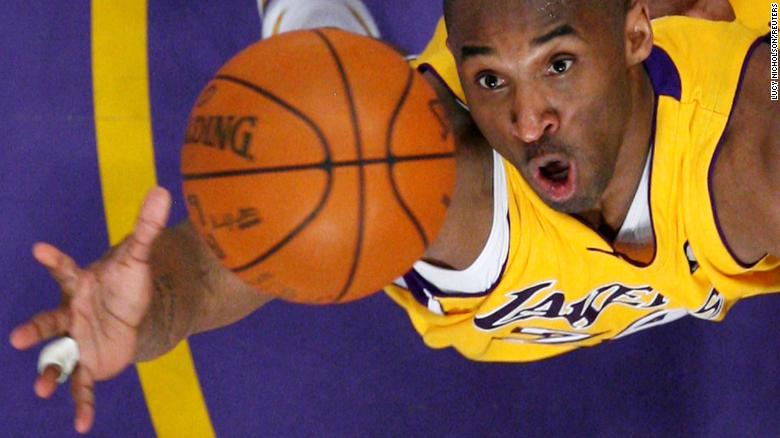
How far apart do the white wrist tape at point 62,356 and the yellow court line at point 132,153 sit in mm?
795

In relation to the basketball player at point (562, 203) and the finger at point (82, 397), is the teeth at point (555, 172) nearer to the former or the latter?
the basketball player at point (562, 203)

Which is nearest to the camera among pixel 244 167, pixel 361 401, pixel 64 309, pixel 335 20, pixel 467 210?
pixel 244 167

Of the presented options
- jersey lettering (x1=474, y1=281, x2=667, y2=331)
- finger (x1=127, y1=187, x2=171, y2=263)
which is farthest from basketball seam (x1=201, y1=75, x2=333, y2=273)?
jersey lettering (x1=474, y1=281, x2=667, y2=331)

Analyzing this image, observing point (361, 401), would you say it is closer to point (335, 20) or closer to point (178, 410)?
point (178, 410)

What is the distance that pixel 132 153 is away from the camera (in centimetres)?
198

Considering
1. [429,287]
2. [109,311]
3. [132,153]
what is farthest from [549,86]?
[132,153]

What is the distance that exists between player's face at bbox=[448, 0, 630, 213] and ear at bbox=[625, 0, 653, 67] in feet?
0.07

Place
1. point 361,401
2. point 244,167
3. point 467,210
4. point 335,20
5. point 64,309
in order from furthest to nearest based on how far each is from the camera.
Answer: point 361,401, point 335,20, point 467,210, point 64,309, point 244,167

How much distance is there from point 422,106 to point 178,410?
1.11 metres

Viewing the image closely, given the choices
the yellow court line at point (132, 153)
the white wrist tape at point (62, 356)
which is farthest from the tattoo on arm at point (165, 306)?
the yellow court line at point (132, 153)

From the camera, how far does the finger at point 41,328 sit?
1140 millimetres

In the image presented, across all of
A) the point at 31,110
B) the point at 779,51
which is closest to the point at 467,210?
the point at 779,51

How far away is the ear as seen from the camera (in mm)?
1249

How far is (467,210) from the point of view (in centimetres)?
132
